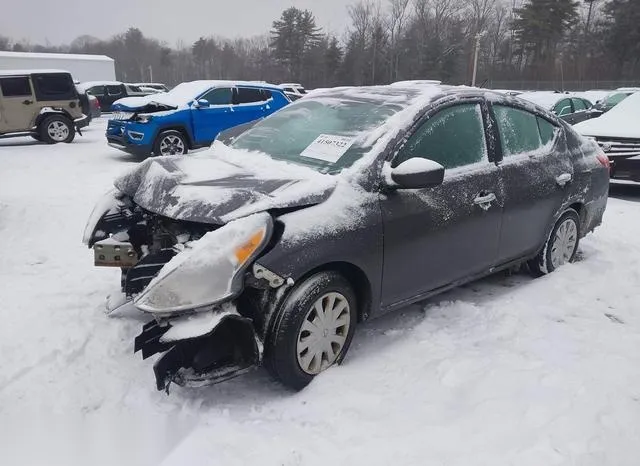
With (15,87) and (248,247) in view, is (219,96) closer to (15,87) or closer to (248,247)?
(15,87)

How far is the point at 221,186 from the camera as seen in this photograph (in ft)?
10.1

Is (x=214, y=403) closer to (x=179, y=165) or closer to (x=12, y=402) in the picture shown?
(x=12, y=402)

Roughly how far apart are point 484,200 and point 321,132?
4.25 ft

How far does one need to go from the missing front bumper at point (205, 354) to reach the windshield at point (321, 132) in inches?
45.4

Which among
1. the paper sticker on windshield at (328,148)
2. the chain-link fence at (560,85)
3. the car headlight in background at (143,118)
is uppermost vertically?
the paper sticker on windshield at (328,148)

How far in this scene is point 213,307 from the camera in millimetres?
2609

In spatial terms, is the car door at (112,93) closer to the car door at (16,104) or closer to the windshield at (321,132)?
the car door at (16,104)

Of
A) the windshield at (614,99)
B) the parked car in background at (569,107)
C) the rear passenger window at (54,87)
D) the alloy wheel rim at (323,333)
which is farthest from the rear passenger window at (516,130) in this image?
the windshield at (614,99)

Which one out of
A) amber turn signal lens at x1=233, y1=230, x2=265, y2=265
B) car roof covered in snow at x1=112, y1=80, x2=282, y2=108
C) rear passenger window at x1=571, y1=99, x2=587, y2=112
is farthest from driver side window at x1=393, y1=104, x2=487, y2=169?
rear passenger window at x1=571, y1=99, x2=587, y2=112

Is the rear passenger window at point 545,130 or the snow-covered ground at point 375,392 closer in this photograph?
the snow-covered ground at point 375,392

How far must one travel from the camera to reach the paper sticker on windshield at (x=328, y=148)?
133 inches

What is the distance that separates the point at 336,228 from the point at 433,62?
2162 inches

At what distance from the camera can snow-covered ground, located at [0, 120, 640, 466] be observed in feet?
8.36

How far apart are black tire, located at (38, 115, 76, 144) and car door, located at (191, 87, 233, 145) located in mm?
4709
